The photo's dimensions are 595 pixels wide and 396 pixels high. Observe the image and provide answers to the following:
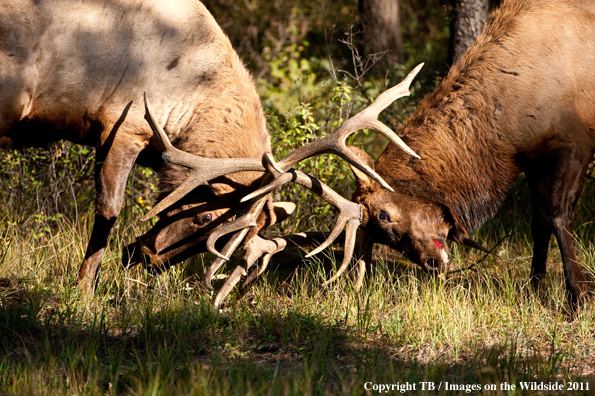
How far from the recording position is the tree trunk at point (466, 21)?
6789 mm

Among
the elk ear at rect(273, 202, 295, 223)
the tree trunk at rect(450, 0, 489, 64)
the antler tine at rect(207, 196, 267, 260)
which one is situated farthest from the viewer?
the tree trunk at rect(450, 0, 489, 64)

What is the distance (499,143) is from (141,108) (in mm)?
2722

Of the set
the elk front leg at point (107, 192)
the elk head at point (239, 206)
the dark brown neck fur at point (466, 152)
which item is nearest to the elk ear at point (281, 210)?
the elk head at point (239, 206)

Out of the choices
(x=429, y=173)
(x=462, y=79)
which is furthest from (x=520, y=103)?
(x=429, y=173)

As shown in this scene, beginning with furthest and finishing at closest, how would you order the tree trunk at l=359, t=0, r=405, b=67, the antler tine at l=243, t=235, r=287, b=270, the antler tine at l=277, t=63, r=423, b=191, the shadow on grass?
the tree trunk at l=359, t=0, r=405, b=67
the antler tine at l=243, t=235, r=287, b=270
the antler tine at l=277, t=63, r=423, b=191
the shadow on grass

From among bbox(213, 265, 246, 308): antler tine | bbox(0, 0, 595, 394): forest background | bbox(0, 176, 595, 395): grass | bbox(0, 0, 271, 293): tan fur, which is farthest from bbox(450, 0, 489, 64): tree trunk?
bbox(213, 265, 246, 308): antler tine

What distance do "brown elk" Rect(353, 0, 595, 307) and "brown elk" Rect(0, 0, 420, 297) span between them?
0.52 meters

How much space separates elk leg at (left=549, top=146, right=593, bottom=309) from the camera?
489 centimetres

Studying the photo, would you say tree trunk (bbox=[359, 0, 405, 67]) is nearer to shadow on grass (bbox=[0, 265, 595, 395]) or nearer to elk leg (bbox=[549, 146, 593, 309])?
elk leg (bbox=[549, 146, 593, 309])

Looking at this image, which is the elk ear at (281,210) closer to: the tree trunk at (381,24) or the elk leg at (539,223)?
the elk leg at (539,223)

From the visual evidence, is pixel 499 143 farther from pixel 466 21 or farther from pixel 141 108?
pixel 141 108

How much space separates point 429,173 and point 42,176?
12.8 feet

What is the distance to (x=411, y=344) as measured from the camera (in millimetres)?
4184

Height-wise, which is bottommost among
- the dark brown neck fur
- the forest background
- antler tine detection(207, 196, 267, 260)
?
the forest background
